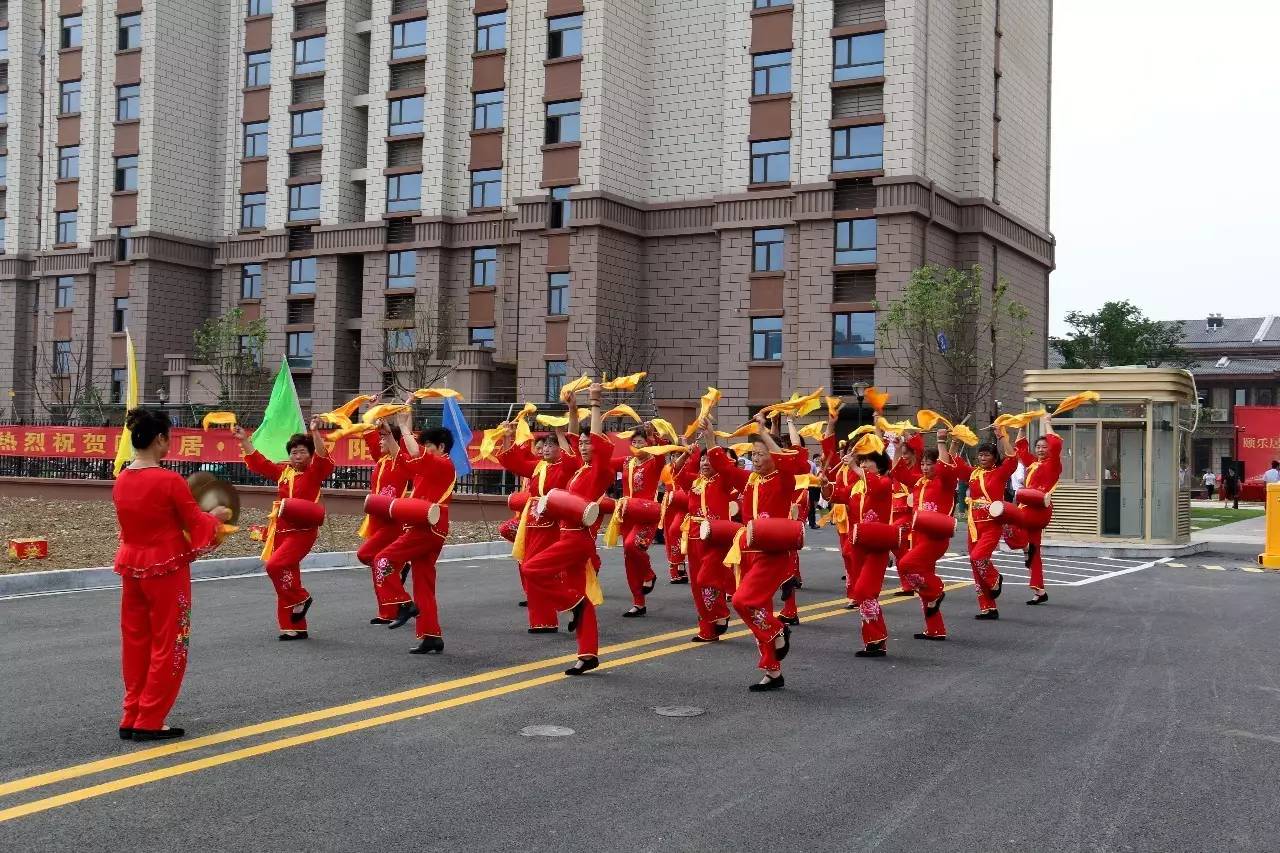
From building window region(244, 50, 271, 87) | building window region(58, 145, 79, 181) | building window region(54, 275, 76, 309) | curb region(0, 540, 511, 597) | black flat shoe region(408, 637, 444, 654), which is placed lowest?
curb region(0, 540, 511, 597)

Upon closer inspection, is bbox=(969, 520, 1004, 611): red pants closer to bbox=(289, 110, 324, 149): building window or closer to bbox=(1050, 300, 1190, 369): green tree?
bbox=(289, 110, 324, 149): building window

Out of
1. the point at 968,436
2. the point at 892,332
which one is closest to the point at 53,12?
the point at 892,332

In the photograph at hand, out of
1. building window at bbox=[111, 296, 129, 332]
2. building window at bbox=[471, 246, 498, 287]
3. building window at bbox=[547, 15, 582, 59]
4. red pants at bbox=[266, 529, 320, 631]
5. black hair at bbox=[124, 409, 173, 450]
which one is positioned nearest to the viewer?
black hair at bbox=[124, 409, 173, 450]

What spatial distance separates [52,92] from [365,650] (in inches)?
1916

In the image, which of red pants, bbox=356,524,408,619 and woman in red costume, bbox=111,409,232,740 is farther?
red pants, bbox=356,524,408,619

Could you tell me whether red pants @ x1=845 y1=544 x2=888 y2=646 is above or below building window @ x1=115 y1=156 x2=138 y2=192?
below

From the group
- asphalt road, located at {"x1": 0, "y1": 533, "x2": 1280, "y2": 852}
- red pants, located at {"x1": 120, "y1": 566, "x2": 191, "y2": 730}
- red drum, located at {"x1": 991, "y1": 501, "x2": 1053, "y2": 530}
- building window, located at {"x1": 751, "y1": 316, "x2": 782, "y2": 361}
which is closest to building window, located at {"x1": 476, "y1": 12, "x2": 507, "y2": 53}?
building window, located at {"x1": 751, "y1": 316, "x2": 782, "y2": 361}

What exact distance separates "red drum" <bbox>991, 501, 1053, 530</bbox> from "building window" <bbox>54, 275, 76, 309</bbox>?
45845 mm

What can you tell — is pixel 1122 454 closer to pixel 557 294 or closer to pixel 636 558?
pixel 636 558

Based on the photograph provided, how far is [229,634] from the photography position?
34.2ft

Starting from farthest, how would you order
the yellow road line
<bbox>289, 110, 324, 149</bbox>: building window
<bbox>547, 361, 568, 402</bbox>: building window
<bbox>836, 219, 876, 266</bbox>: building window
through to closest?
1. <bbox>289, 110, 324, 149</bbox>: building window
2. <bbox>547, 361, 568, 402</bbox>: building window
3. <bbox>836, 219, 876, 266</bbox>: building window
4. the yellow road line

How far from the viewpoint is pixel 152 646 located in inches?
264

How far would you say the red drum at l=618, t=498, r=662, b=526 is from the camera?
12.4 meters

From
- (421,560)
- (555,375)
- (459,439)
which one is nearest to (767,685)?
(421,560)
